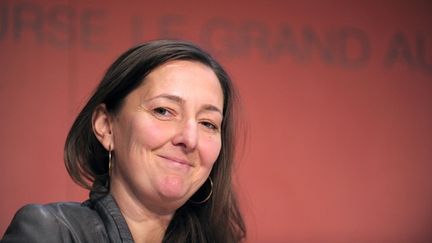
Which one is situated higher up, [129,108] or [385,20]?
[385,20]

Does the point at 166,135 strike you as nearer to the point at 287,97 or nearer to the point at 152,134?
the point at 152,134

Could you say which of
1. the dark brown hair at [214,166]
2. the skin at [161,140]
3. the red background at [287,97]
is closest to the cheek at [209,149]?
the skin at [161,140]

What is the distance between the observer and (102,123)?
1.12 metres

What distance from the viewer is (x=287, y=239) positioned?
2375 millimetres

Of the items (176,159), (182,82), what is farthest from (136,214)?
(182,82)

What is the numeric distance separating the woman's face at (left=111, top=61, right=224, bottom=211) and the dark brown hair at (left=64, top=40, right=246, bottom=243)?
3 centimetres

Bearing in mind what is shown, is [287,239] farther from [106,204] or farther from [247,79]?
[106,204]

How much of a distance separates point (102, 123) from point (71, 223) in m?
0.24

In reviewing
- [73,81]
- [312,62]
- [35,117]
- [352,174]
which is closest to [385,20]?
[312,62]

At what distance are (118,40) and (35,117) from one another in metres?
0.45

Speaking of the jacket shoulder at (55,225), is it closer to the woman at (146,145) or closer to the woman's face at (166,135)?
the woman at (146,145)

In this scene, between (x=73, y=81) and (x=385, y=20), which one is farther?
(x=385, y=20)

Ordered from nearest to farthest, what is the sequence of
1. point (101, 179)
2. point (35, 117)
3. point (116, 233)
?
1. point (116, 233)
2. point (101, 179)
3. point (35, 117)

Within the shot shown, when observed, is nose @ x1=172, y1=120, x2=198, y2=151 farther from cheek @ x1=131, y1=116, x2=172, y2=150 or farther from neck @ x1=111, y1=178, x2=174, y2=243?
neck @ x1=111, y1=178, x2=174, y2=243
